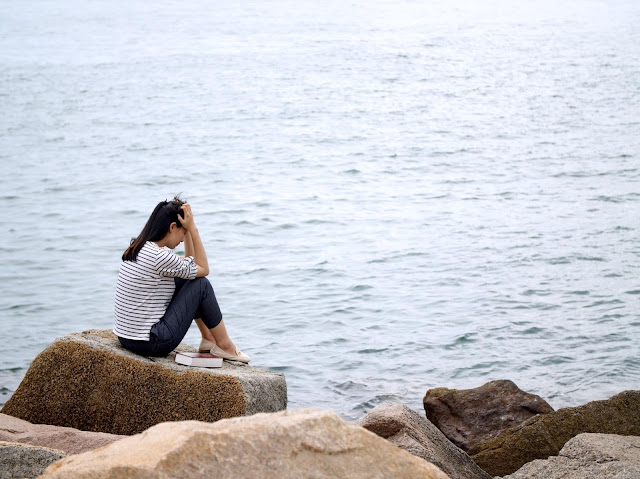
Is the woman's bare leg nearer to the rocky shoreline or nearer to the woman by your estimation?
the woman

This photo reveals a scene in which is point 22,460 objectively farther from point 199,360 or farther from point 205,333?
point 205,333

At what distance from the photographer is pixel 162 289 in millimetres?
6984

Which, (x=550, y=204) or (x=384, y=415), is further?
(x=550, y=204)

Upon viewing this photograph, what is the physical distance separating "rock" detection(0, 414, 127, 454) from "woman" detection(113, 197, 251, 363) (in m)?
0.94

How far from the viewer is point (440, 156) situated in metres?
23.3

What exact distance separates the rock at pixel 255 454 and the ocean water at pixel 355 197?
574 centimetres

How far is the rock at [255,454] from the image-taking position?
355 cm

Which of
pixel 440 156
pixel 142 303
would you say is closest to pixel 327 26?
pixel 440 156

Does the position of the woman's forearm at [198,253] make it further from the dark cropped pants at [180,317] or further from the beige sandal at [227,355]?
the beige sandal at [227,355]

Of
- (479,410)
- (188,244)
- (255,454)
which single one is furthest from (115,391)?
(479,410)

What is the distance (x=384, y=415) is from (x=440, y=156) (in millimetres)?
17741

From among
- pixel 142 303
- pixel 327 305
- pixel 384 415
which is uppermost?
pixel 142 303

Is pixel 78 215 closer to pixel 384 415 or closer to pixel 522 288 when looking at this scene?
pixel 522 288

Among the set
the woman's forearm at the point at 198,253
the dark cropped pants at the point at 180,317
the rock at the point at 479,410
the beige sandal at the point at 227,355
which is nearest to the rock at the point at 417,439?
the rock at the point at 479,410
